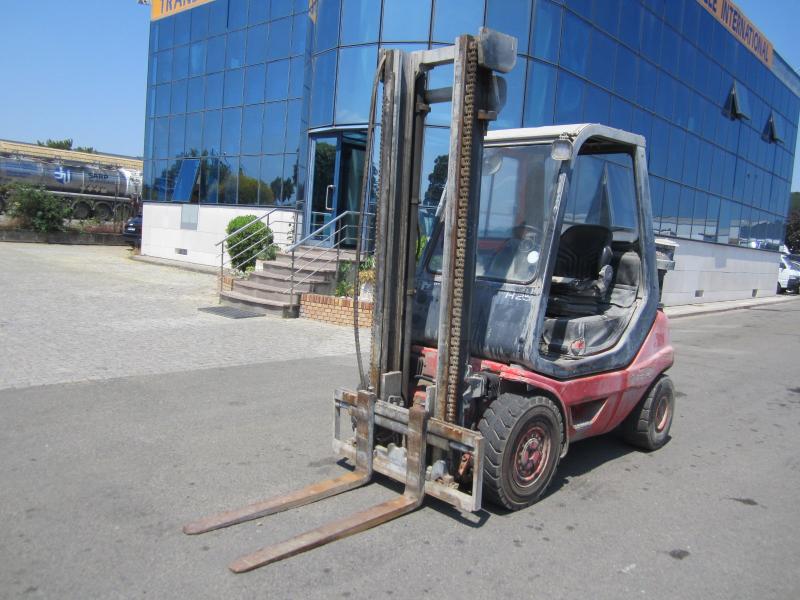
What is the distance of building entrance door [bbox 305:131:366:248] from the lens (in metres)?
16.3

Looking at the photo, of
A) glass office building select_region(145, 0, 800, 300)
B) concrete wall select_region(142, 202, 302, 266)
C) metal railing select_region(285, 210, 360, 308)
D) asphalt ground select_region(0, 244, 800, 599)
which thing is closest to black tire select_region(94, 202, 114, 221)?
glass office building select_region(145, 0, 800, 300)

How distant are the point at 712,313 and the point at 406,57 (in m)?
20.8

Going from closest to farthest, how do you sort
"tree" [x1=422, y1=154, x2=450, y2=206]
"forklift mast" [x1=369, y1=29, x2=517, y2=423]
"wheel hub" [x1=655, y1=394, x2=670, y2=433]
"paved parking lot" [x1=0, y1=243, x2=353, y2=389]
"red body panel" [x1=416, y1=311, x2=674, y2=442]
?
"forklift mast" [x1=369, y1=29, x2=517, y2=423], "red body panel" [x1=416, y1=311, x2=674, y2=442], "wheel hub" [x1=655, y1=394, x2=670, y2=433], "paved parking lot" [x1=0, y1=243, x2=353, y2=389], "tree" [x1=422, y1=154, x2=450, y2=206]

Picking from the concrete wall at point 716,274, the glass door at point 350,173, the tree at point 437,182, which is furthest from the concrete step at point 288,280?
the concrete wall at point 716,274

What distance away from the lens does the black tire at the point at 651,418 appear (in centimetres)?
591

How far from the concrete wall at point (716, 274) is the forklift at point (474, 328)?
18038 mm

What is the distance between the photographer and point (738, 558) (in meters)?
4.04

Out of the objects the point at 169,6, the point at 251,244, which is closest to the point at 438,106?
the point at 251,244

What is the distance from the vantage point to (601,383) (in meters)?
5.00

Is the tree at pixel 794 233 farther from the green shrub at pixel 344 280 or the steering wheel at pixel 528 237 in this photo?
the steering wheel at pixel 528 237

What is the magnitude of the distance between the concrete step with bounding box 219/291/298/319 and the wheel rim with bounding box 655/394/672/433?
7.98 m

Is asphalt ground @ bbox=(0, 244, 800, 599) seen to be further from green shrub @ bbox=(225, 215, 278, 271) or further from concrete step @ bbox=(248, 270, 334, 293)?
green shrub @ bbox=(225, 215, 278, 271)

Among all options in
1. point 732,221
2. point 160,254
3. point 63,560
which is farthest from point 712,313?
point 63,560

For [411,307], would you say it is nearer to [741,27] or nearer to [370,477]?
[370,477]
